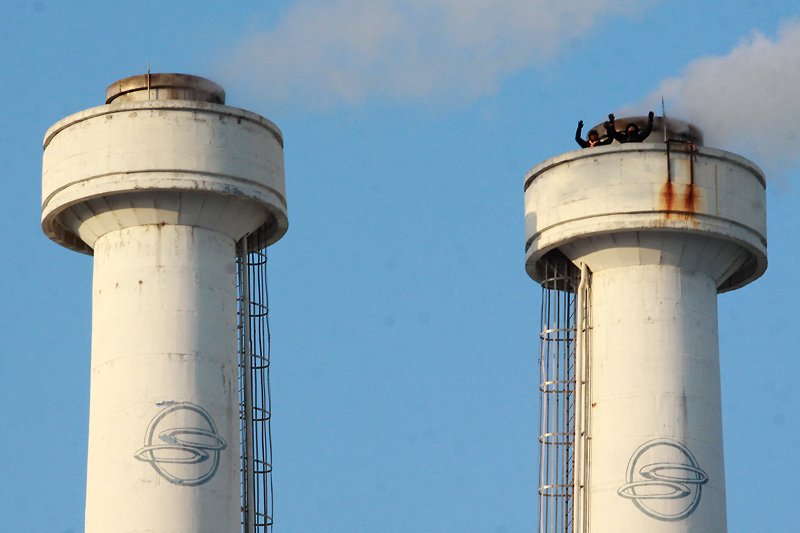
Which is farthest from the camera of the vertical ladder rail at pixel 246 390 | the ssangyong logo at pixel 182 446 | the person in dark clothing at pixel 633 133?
the person in dark clothing at pixel 633 133

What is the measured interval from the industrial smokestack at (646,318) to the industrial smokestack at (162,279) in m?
8.01

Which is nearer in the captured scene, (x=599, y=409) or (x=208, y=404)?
(x=208, y=404)

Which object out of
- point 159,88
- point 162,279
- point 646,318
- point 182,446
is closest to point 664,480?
point 646,318

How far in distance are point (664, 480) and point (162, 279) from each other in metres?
12.7

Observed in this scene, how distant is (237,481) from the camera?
134ft

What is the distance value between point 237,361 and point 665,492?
34.7ft

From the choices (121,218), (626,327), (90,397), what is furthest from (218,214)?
(626,327)

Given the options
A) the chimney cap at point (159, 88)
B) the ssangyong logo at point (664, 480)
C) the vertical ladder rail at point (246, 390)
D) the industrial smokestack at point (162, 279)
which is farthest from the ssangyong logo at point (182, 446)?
the ssangyong logo at point (664, 480)

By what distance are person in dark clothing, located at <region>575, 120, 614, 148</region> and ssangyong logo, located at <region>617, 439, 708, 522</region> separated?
8104mm

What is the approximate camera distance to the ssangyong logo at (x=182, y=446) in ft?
130

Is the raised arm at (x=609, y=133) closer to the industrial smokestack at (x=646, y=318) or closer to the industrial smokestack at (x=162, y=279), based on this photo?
the industrial smokestack at (x=646, y=318)

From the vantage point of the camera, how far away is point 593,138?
1821 inches

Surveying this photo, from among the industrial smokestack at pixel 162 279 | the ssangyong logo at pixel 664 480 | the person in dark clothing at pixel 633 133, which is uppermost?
the person in dark clothing at pixel 633 133

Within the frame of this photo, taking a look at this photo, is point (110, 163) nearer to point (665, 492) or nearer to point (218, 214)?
point (218, 214)
